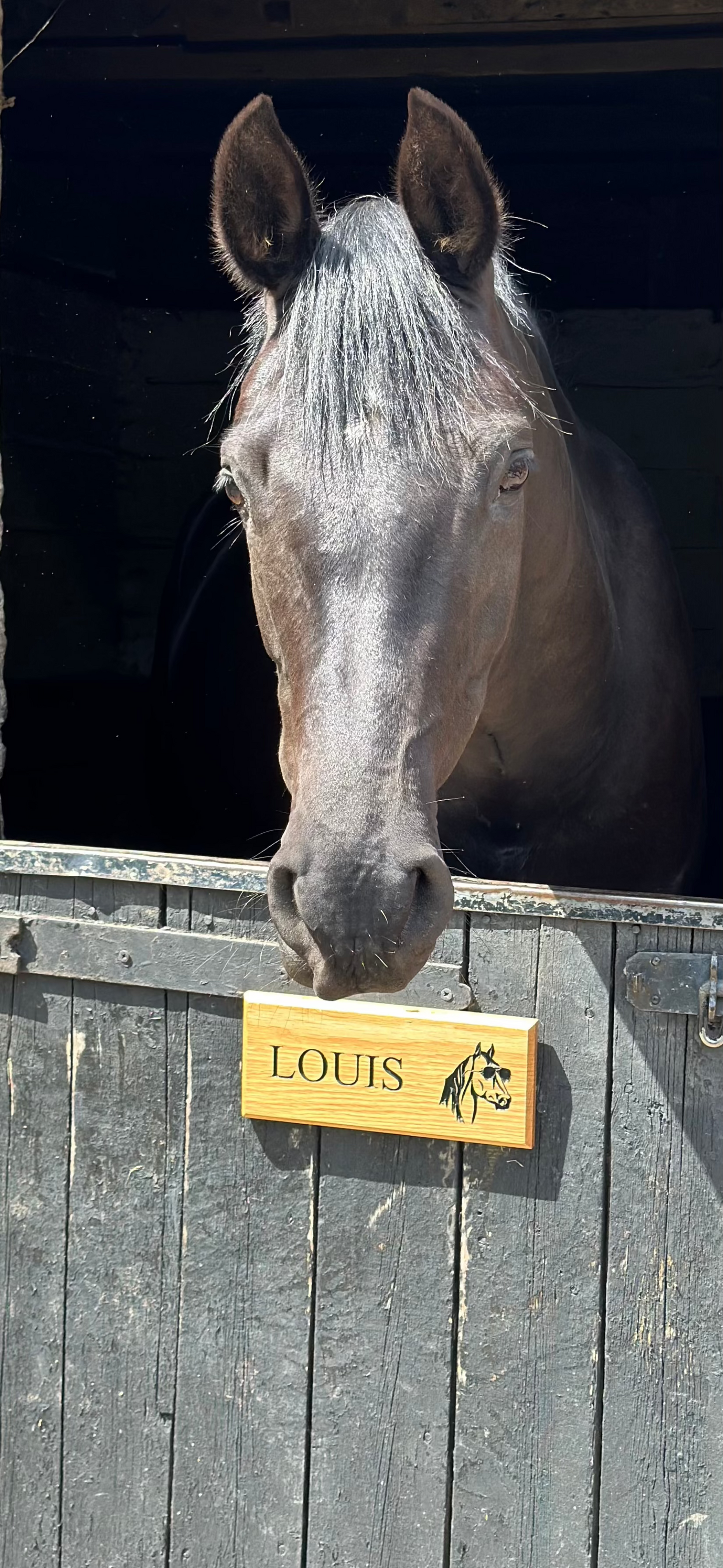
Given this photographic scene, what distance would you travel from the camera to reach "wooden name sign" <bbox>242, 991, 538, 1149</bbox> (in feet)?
5.76

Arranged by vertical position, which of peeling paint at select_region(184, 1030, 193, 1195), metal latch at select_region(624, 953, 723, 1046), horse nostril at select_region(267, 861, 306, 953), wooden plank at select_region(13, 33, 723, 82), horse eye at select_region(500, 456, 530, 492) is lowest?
peeling paint at select_region(184, 1030, 193, 1195)

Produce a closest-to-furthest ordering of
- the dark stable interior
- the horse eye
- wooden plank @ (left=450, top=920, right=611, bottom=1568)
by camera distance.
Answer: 1. the horse eye
2. wooden plank @ (left=450, top=920, right=611, bottom=1568)
3. the dark stable interior

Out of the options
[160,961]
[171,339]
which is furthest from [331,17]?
[160,961]

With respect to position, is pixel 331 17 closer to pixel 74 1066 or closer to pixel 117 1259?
pixel 74 1066

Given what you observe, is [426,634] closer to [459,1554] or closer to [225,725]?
[459,1554]

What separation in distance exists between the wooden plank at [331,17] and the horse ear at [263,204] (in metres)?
1.71

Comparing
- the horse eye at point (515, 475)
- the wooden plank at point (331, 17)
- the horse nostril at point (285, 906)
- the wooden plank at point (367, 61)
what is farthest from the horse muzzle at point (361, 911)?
the wooden plank at point (367, 61)

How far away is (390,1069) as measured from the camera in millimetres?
1809

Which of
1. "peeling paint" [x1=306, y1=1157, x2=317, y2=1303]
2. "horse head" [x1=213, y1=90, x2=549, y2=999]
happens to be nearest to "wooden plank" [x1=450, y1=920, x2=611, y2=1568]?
"peeling paint" [x1=306, y1=1157, x2=317, y2=1303]

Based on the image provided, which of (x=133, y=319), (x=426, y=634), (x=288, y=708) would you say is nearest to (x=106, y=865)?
(x=288, y=708)

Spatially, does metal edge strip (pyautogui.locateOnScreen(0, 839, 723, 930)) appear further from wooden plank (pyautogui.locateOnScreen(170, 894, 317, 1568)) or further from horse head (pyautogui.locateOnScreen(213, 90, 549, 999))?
horse head (pyautogui.locateOnScreen(213, 90, 549, 999))

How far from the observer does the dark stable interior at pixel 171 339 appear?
385 cm

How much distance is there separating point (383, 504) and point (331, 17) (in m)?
2.32

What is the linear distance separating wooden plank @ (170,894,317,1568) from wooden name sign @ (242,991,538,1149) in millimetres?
54
